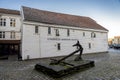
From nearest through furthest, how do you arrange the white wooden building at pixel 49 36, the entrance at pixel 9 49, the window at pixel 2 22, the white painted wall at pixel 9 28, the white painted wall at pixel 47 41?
the white painted wall at pixel 47 41 < the white wooden building at pixel 49 36 < the window at pixel 2 22 < the entrance at pixel 9 49 < the white painted wall at pixel 9 28

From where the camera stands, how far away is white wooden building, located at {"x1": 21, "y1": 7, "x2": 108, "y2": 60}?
1777 centimetres

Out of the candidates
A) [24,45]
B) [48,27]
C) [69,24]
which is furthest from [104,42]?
[24,45]

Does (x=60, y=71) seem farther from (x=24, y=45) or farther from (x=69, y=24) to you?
(x=69, y=24)

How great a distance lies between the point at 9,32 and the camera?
26016 millimetres

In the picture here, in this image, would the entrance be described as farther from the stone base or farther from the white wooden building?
the stone base

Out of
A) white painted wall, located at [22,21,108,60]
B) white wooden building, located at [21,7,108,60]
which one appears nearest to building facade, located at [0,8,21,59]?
white wooden building, located at [21,7,108,60]

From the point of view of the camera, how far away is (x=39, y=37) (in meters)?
18.8

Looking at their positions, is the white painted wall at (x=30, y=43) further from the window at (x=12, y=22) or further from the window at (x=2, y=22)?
the window at (x=2, y=22)

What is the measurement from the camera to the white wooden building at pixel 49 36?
1777 cm

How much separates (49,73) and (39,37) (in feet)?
34.7

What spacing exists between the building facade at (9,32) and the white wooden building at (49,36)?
20.5ft

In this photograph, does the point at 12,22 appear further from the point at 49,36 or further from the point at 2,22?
the point at 49,36

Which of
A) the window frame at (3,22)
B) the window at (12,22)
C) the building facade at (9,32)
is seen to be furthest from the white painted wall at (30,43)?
the window frame at (3,22)

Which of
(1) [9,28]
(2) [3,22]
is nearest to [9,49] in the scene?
(1) [9,28]
